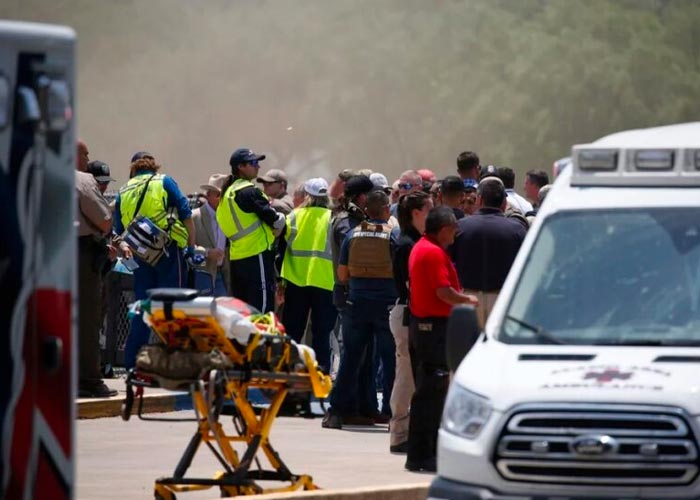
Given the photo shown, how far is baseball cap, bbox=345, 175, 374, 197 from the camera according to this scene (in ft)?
54.4

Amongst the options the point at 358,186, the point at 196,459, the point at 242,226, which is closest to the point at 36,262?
the point at 196,459

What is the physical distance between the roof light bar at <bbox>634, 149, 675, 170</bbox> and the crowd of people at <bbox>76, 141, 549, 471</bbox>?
3227 mm

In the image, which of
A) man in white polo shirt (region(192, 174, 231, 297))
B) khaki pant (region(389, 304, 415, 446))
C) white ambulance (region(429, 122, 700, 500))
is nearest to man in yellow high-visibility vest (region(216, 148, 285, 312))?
man in white polo shirt (region(192, 174, 231, 297))

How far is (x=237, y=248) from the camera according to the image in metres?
18.2

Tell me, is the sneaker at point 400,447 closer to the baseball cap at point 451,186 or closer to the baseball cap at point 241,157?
the baseball cap at point 451,186

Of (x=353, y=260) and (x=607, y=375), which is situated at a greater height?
(x=607, y=375)

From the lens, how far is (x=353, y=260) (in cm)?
1575

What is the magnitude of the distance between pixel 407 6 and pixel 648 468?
83.8 m

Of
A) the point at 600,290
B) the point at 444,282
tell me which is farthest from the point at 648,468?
the point at 444,282

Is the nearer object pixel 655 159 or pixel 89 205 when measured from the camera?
pixel 655 159

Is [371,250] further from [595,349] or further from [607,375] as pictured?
[607,375]

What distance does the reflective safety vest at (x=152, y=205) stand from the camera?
17.7 meters

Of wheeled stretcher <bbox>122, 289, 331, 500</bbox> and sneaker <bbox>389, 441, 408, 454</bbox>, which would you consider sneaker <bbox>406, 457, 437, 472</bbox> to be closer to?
sneaker <bbox>389, 441, 408, 454</bbox>

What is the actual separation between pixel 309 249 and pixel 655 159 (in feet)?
26.0
